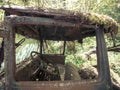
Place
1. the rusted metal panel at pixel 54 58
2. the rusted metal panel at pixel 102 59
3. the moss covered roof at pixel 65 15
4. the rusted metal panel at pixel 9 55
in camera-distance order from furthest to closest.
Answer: the rusted metal panel at pixel 54 58
the rusted metal panel at pixel 102 59
the moss covered roof at pixel 65 15
the rusted metal panel at pixel 9 55

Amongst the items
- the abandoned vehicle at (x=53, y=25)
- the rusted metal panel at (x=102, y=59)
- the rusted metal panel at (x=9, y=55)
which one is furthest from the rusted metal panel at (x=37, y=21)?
the rusted metal panel at (x=102, y=59)

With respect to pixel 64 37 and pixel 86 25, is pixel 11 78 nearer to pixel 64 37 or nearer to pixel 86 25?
pixel 86 25

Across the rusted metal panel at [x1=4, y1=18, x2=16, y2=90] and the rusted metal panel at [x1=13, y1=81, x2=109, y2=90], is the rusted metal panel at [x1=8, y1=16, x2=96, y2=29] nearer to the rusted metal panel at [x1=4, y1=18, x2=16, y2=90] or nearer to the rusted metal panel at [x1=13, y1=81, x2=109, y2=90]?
the rusted metal panel at [x1=4, y1=18, x2=16, y2=90]

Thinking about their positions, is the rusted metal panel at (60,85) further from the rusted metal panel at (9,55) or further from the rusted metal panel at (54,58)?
the rusted metal panel at (54,58)

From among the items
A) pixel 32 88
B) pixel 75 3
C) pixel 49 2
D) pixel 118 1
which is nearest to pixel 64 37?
pixel 49 2

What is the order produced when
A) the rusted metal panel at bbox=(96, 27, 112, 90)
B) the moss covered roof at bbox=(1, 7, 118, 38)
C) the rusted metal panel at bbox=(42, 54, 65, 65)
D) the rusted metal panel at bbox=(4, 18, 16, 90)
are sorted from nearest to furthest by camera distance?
the rusted metal panel at bbox=(4, 18, 16, 90), the moss covered roof at bbox=(1, 7, 118, 38), the rusted metal panel at bbox=(96, 27, 112, 90), the rusted metal panel at bbox=(42, 54, 65, 65)

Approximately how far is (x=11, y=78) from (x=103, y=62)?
1.45m

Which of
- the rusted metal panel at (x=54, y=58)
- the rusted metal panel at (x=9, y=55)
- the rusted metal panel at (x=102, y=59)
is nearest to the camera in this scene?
the rusted metal panel at (x=9, y=55)

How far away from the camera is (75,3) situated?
387 inches

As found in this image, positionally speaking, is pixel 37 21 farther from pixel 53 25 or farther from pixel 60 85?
pixel 60 85

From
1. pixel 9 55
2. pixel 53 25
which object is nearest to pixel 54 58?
pixel 53 25

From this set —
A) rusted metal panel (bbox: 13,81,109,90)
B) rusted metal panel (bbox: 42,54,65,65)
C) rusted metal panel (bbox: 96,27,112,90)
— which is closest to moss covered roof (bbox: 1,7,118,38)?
rusted metal panel (bbox: 96,27,112,90)

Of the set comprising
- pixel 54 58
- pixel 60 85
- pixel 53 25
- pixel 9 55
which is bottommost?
pixel 60 85

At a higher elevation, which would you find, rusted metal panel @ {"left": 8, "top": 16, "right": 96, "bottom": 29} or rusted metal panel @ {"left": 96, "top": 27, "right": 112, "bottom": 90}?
rusted metal panel @ {"left": 8, "top": 16, "right": 96, "bottom": 29}
